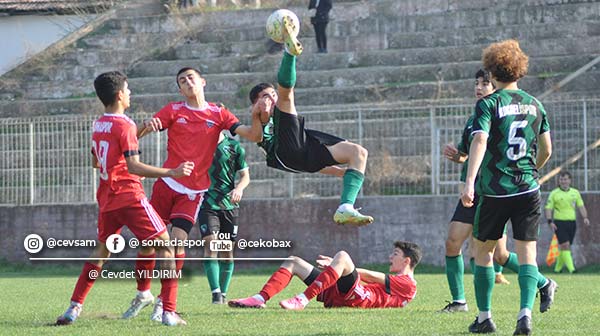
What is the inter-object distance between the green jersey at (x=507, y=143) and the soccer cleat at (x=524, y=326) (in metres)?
0.94

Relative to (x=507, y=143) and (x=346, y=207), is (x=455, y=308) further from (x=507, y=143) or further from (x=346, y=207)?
(x=507, y=143)

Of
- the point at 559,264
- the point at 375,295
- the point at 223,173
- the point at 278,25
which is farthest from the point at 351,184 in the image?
the point at 559,264

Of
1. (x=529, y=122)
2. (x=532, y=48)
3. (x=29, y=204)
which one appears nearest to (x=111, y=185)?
(x=529, y=122)

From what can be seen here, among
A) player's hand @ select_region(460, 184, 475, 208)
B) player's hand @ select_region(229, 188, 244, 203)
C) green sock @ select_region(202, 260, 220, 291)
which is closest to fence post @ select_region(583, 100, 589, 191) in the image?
player's hand @ select_region(229, 188, 244, 203)

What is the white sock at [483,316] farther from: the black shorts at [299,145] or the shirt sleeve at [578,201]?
the shirt sleeve at [578,201]

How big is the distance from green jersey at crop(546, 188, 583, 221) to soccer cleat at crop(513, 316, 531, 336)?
12.4m

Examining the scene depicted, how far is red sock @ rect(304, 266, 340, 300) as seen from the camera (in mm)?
11320

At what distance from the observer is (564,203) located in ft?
68.5

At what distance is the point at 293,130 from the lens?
1017cm

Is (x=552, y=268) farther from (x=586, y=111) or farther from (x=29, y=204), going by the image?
(x=29, y=204)

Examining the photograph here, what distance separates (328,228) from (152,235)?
12.3m

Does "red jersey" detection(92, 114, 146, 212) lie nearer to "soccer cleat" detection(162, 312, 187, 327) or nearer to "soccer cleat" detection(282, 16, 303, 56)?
"soccer cleat" detection(162, 312, 187, 327)

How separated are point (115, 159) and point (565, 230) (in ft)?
41.4

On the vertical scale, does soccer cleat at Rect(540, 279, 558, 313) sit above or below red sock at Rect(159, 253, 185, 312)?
below
